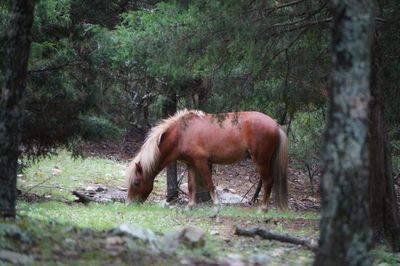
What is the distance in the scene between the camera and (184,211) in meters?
11.1

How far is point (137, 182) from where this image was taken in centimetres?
1373

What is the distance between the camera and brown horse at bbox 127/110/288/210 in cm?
1342

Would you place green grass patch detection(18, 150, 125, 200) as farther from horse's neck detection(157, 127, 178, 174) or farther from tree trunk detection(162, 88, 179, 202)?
horse's neck detection(157, 127, 178, 174)

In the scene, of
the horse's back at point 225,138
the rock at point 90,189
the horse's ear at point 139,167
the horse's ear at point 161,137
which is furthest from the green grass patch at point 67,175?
the horse's back at point 225,138

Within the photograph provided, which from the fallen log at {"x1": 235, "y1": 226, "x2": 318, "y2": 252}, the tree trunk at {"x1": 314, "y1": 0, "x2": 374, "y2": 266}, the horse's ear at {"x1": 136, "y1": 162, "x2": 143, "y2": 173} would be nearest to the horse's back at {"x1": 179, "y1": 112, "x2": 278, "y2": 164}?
the horse's ear at {"x1": 136, "y1": 162, "x2": 143, "y2": 173}

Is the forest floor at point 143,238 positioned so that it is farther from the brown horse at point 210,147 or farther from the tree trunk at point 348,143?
the tree trunk at point 348,143

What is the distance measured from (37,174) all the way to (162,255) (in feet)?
46.5

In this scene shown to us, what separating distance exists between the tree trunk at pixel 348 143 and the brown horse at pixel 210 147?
8957 millimetres

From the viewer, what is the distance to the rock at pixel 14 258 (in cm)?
489

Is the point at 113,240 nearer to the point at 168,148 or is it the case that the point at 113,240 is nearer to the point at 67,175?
the point at 168,148

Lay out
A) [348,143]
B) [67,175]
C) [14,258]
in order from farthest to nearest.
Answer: [67,175], [14,258], [348,143]

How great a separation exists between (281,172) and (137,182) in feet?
10.6

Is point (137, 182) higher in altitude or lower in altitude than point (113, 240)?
lower

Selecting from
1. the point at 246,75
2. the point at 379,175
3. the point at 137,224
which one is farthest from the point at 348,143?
the point at 246,75
